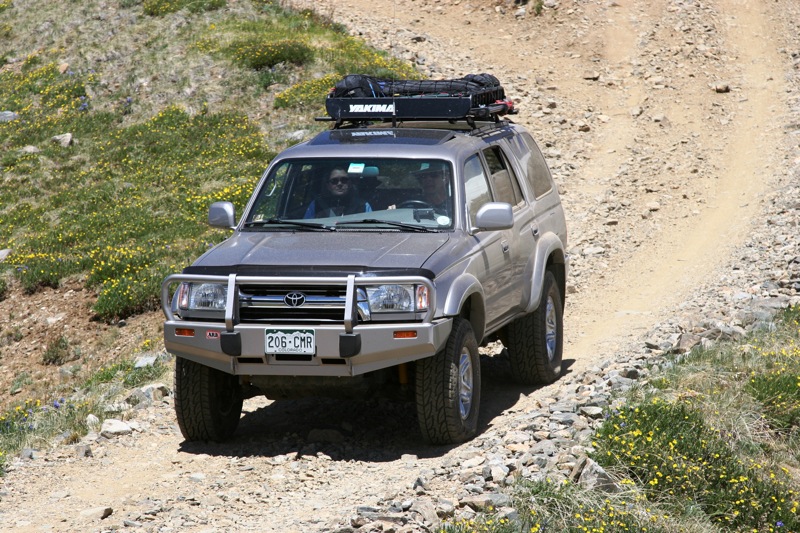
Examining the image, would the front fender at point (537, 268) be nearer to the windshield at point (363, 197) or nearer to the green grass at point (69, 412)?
the windshield at point (363, 197)

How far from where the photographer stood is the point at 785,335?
9.19m

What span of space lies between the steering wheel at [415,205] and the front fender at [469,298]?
0.78 m

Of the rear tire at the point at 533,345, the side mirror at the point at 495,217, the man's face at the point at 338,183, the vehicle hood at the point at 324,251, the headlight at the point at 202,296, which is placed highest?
the man's face at the point at 338,183

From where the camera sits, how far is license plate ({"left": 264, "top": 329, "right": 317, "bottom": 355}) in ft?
22.8

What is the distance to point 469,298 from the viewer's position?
25.6 feet

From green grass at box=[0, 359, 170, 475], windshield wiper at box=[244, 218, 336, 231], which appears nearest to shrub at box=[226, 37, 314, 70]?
green grass at box=[0, 359, 170, 475]

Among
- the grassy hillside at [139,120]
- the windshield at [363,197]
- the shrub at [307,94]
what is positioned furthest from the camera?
the shrub at [307,94]

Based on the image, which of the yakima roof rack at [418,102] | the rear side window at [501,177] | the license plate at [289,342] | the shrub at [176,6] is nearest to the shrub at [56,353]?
the yakima roof rack at [418,102]

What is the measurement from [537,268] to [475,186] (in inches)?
41.7

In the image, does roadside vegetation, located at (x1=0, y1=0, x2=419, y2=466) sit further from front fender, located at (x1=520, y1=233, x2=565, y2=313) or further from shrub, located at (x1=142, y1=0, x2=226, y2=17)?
front fender, located at (x1=520, y1=233, x2=565, y2=313)

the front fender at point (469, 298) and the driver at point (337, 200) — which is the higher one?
the driver at point (337, 200)

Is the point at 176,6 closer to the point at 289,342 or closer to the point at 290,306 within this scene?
the point at 290,306

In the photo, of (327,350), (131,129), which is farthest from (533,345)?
(131,129)

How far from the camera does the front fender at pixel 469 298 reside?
284 inches
